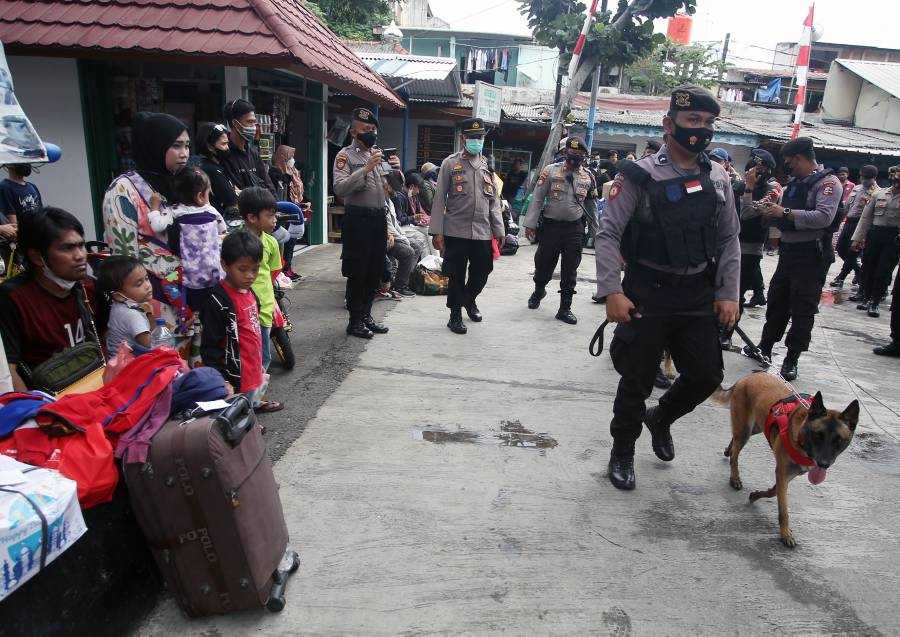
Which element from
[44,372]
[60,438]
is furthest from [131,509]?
[44,372]

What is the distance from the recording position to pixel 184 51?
220 inches

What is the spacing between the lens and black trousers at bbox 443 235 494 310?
18.5ft

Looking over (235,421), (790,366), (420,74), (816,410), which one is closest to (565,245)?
(790,366)

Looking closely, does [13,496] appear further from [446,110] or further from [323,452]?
[446,110]

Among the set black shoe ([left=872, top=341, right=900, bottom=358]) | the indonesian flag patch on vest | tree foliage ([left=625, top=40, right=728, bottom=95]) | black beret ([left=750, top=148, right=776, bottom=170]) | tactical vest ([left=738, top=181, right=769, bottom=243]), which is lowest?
black shoe ([left=872, top=341, right=900, bottom=358])

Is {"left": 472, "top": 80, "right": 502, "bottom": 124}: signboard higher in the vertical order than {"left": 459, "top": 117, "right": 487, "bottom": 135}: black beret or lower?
higher

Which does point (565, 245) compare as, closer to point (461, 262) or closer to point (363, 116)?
point (461, 262)

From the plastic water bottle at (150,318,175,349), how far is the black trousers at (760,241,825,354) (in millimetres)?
4807

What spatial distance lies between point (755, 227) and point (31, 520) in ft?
20.4

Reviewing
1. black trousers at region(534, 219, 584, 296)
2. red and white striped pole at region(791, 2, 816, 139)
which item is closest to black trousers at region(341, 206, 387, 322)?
black trousers at region(534, 219, 584, 296)

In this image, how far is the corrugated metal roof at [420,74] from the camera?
11.8 m

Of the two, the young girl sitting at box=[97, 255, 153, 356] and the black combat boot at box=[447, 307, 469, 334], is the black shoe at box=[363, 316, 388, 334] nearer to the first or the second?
the black combat boot at box=[447, 307, 469, 334]

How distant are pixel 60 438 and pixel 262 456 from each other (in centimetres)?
63

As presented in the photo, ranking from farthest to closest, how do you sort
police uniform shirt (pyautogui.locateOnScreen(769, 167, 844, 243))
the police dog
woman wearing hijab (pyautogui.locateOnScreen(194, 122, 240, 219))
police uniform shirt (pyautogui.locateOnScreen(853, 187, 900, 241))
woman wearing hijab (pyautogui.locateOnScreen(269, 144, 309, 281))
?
police uniform shirt (pyautogui.locateOnScreen(853, 187, 900, 241)), woman wearing hijab (pyautogui.locateOnScreen(269, 144, 309, 281)), police uniform shirt (pyautogui.locateOnScreen(769, 167, 844, 243)), woman wearing hijab (pyautogui.locateOnScreen(194, 122, 240, 219)), the police dog
